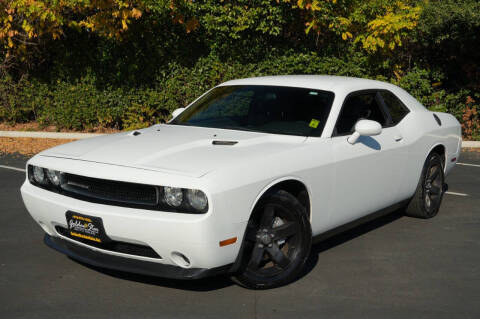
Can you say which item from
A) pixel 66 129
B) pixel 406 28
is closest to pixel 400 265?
pixel 406 28

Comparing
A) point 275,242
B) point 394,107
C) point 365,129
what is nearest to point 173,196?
point 275,242

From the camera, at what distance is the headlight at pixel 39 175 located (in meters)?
5.18

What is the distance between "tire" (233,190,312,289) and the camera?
4828 millimetres

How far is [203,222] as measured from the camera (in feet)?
14.1

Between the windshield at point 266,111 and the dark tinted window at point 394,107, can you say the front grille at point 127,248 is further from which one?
the dark tinted window at point 394,107

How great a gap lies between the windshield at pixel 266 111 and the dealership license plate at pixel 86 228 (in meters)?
1.74

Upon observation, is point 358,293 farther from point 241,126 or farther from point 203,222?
point 241,126

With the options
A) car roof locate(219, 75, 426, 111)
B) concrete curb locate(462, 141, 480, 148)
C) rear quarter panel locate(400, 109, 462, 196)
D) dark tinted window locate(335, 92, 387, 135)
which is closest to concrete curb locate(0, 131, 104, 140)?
concrete curb locate(462, 141, 480, 148)

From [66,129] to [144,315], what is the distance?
→ 12.1 meters

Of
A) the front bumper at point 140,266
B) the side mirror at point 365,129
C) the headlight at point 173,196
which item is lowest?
the front bumper at point 140,266

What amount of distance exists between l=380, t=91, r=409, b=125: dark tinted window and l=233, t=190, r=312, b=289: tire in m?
2.10

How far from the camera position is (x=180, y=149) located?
5.01 m

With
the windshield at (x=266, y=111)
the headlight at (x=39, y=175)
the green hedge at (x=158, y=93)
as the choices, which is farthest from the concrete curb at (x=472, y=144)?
the headlight at (x=39, y=175)

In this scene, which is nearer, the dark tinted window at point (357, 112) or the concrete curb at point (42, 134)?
the dark tinted window at point (357, 112)
